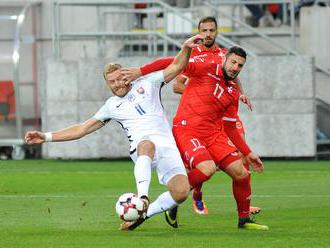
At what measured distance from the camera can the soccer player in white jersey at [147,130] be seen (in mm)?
13312

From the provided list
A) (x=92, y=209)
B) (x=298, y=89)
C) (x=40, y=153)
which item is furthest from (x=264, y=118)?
(x=92, y=209)

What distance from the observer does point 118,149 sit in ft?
90.7

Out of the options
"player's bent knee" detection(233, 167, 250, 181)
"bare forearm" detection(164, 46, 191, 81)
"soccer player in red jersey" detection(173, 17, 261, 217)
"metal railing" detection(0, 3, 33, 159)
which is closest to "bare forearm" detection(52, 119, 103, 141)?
"bare forearm" detection(164, 46, 191, 81)

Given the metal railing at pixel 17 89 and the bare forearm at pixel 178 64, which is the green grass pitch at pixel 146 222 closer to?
the bare forearm at pixel 178 64

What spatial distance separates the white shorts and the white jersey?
2.3 inches

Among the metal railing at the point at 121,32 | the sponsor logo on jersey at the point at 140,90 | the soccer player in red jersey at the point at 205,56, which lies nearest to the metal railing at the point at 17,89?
the metal railing at the point at 121,32

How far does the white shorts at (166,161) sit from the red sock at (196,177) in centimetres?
15

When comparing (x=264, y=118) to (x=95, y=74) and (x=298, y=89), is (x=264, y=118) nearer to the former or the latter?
(x=298, y=89)

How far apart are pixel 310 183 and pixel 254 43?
8840mm

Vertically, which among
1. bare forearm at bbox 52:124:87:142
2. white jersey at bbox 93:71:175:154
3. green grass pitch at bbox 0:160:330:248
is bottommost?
green grass pitch at bbox 0:160:330:248

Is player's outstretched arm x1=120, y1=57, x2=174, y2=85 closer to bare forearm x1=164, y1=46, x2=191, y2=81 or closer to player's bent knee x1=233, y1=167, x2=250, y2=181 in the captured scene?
bare forearm x1=164, y1=46, x2=191, y2=81

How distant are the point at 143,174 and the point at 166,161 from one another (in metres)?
0.47

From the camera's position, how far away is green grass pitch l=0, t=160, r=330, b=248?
40.6 ft

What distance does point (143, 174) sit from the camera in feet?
43.2
